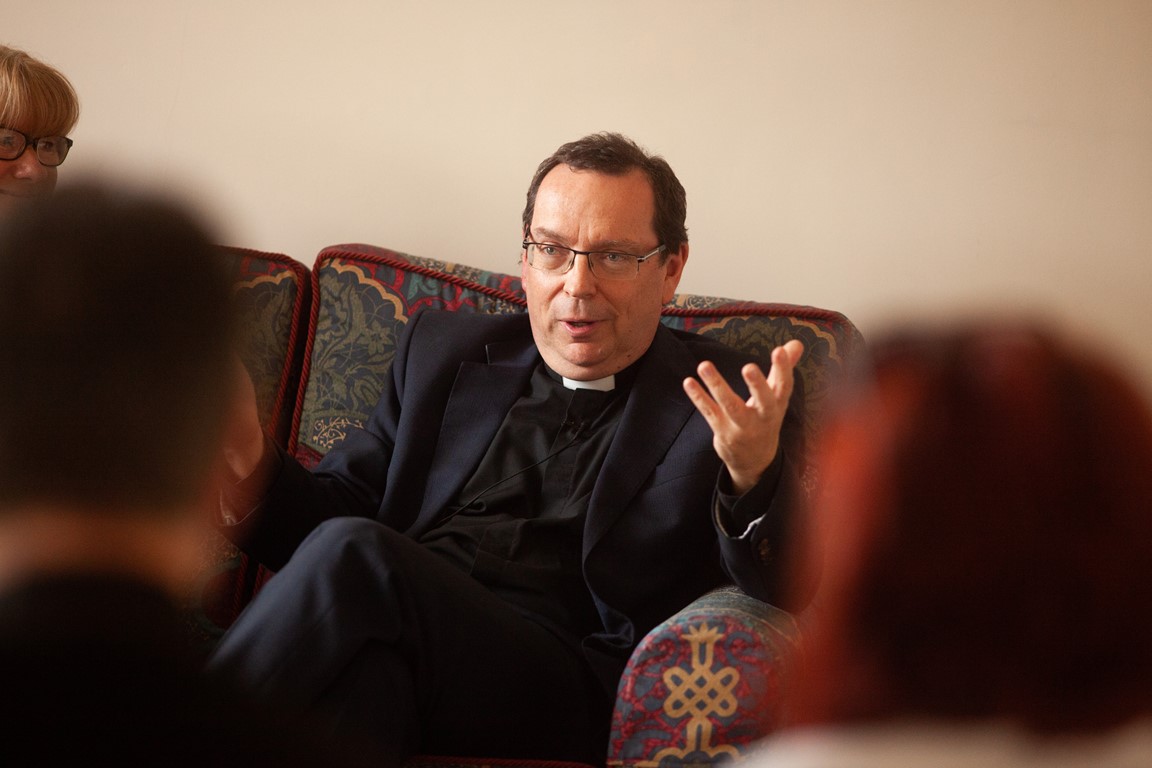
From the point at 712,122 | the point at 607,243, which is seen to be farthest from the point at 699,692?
the point at 712,122

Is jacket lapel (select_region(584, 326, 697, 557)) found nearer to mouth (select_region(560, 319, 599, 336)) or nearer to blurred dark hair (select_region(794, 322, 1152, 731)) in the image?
mouth (select_region(560, 319, 599, 336))

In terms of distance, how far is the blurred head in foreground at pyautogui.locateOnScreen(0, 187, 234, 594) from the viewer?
28.5 inches

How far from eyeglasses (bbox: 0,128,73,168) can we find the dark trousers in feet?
3.94

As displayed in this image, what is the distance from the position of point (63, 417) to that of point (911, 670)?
0.53 m

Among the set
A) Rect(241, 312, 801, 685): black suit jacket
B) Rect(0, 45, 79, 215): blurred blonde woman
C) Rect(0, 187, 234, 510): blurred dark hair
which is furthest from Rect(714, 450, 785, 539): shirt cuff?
Rect(0, 45, 79, 215): blurred blonde woman

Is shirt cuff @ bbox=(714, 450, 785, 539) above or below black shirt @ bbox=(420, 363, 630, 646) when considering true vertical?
above

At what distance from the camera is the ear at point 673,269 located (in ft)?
7.35

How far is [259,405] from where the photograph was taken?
235 centimetres

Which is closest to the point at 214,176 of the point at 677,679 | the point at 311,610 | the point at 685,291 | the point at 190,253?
the point at 685,291

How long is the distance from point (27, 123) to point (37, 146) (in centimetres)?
5

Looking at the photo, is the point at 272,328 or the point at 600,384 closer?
the point at 600,384

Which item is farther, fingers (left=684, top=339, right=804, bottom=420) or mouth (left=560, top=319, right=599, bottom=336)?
mouth (left=560, top=319, right=599, bottom=336)

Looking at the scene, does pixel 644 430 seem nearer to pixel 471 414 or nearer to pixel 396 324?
pixel 471 414

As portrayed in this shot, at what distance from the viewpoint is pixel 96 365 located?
734mm
